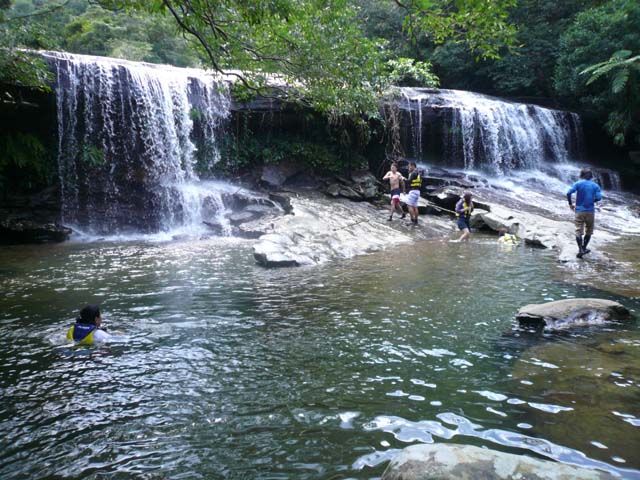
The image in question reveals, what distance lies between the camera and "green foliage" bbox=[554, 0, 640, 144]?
19.7 metres

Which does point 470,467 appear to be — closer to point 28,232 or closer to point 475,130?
point 28,232

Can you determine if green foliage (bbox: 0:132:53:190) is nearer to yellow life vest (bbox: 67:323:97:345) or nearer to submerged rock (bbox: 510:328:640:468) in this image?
yellow life vest (bbox: 67:323:97:345)

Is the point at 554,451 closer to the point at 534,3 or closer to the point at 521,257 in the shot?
the point at 521,257

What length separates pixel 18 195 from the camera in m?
15.0

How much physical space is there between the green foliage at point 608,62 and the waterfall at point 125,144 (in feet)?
55.8

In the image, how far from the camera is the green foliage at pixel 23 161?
→ 45.4 ft

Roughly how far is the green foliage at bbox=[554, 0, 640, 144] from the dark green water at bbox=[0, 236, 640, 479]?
16.8 metres

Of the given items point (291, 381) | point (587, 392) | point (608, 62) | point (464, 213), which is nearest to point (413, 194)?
point (464, 213)

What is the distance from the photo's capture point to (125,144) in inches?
634

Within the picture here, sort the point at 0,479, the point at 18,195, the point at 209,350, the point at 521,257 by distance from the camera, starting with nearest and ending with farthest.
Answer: the point at 0,479 → the point at 209,350 → the point at 521,257 → the point at 18,195

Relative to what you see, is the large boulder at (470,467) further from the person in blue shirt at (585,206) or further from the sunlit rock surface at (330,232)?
the person in blue shirt at (585,206)

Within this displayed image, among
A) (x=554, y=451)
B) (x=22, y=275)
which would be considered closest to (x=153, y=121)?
(x=22, y=275)

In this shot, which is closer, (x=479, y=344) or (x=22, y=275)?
(x=479, y=344)

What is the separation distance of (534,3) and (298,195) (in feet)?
65.9
